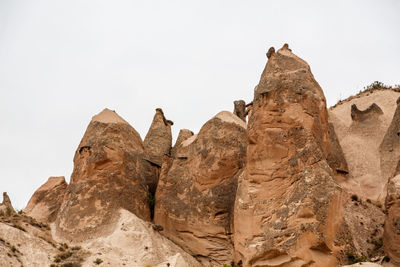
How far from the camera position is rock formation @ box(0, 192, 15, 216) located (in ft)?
73.9

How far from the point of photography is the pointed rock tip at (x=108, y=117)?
24.1 meters

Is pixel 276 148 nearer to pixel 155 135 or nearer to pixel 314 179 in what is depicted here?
pixel 314 179

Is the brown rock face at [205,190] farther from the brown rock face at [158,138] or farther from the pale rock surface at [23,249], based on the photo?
the pale rock surface at [23,249]

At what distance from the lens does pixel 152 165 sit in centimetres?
2459

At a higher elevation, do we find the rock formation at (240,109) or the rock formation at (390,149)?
the rock formation at (240,109)

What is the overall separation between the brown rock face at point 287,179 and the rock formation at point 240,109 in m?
5.58

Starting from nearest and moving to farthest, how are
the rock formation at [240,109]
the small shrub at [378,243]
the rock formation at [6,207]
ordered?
the small shrub at [378,243] < the rock formation at [6,207] < the rock formation at [240,109]

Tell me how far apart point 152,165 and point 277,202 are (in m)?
7.65

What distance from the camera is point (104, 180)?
2216 centimetres

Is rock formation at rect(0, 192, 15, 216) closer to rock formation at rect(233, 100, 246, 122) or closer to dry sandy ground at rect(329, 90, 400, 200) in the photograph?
rock formation at rect(233, 100, 246, 122)

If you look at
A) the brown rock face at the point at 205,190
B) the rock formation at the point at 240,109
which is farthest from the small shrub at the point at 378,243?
the rock formation at the point at 240,109

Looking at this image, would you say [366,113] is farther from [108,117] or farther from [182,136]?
[108,117]

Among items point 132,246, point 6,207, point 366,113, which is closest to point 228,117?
point 366,113

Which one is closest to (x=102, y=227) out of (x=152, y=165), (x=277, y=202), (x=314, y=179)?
(x=152, y=165)
